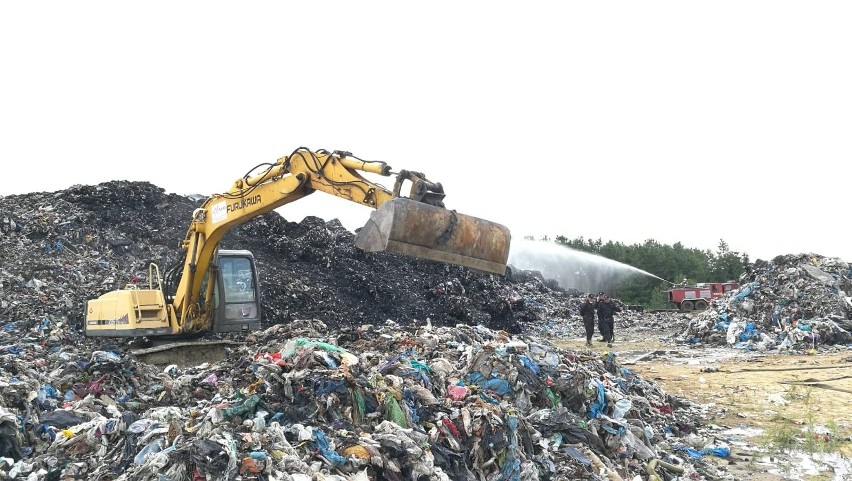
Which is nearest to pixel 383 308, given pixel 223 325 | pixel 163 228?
pixel 163 228

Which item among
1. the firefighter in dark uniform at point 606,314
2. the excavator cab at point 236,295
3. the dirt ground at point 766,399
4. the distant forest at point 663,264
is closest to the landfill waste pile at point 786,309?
the dirt ground at point 766,399

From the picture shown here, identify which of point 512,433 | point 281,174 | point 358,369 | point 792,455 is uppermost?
point 281,174

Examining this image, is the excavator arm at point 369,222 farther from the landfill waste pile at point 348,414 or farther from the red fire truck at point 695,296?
the red fire truck at point 695,296

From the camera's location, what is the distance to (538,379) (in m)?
6.76

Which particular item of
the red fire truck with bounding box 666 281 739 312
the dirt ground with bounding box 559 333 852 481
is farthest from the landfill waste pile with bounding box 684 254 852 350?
the red fire truck with bounding box 666 281 739 312

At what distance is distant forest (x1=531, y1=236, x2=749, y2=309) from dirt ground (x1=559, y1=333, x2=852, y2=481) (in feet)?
68.0

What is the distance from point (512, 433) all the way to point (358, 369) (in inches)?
55.6

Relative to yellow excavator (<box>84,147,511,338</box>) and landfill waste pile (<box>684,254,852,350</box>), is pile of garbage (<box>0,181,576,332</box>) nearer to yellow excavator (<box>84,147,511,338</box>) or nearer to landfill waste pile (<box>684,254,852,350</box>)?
yellow excavator (<box>84,147,511,338</box>)

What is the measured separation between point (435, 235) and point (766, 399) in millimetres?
5396

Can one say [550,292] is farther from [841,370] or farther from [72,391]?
[72,391]

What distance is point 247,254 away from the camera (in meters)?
10.4

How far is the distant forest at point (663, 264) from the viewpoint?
36.0 metres

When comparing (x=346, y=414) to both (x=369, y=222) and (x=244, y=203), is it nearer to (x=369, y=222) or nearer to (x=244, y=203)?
(x=369, y=222)

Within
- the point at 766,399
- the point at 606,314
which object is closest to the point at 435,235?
the point at 766,399
